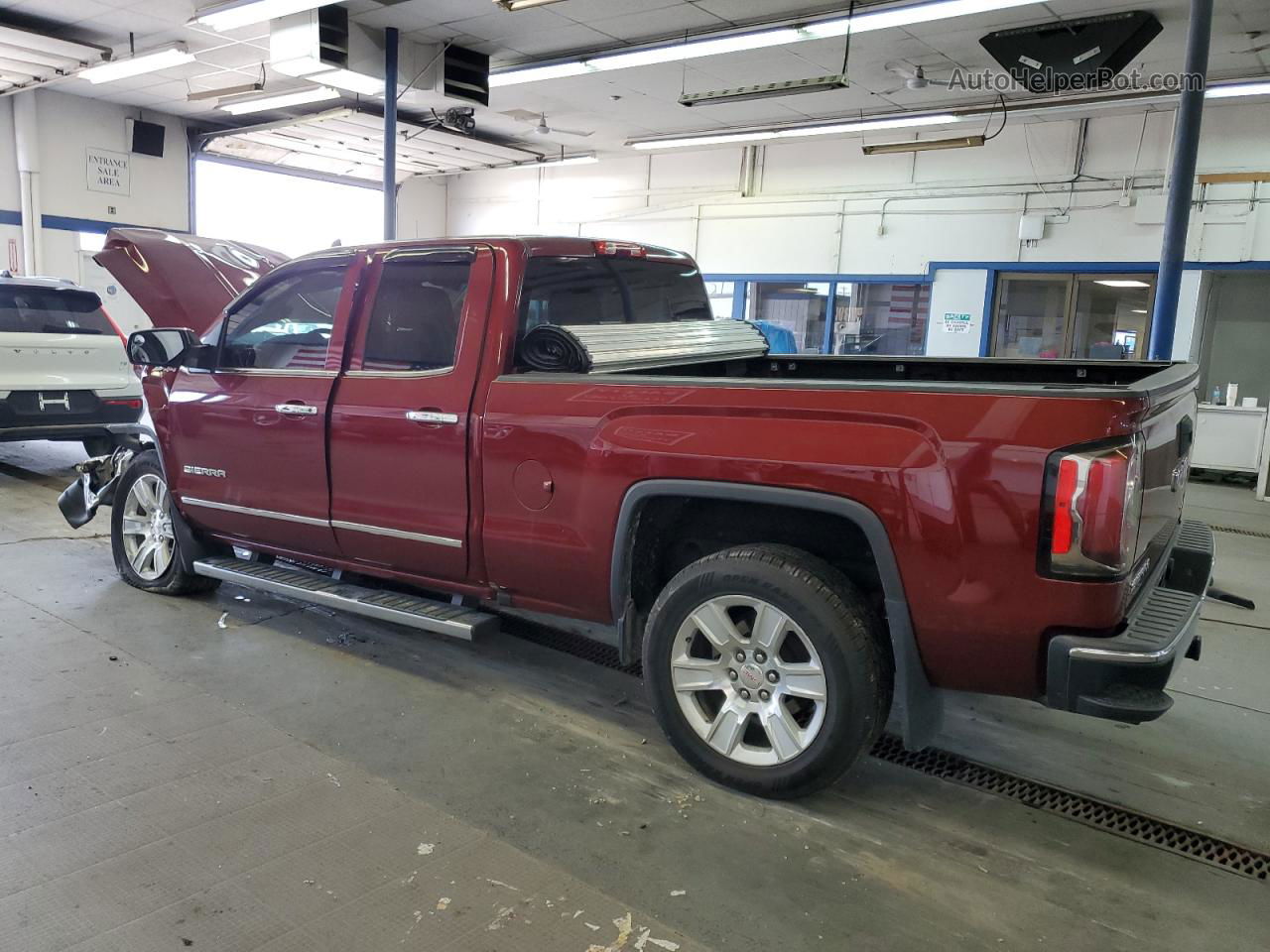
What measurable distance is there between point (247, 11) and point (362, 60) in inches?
55.6

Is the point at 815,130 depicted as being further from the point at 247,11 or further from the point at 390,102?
the point at 247,11

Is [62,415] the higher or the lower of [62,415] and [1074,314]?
the lower

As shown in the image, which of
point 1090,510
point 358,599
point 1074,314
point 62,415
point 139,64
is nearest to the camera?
point 1090,510

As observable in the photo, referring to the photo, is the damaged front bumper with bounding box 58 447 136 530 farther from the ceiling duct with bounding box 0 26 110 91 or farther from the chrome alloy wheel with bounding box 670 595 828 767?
the ceiling duct with bounding box 0 26 110 91

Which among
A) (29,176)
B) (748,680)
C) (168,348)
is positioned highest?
(29,176)

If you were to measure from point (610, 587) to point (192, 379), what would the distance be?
256cm

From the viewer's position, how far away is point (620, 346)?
3.38 meters

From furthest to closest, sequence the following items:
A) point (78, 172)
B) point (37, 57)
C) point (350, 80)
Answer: point (78, 172)
point (37, 57)
point (350, 80)

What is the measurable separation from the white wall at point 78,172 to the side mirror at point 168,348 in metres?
11.3

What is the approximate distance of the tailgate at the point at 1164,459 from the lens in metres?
2.41

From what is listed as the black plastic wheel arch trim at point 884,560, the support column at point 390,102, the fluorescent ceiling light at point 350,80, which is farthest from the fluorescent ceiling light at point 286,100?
the black plastic wheel arch trim at point 884,560

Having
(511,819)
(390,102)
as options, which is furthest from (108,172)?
(511,819)

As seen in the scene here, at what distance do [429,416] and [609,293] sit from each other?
95cm

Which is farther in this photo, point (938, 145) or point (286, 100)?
point (286, 100)
